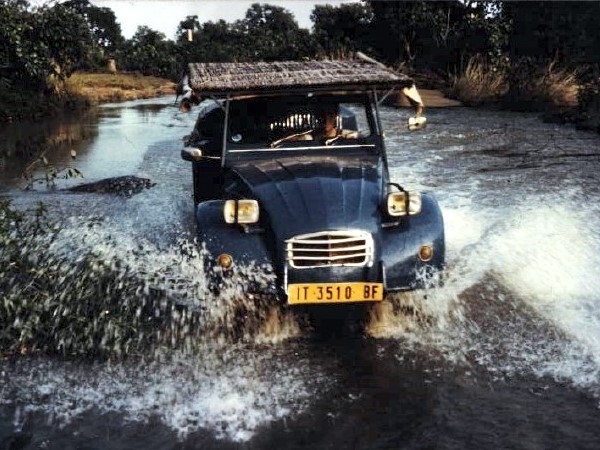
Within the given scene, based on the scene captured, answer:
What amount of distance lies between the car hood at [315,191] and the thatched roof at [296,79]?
26.2 inches

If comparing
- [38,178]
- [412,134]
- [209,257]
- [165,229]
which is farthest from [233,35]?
[209,257]

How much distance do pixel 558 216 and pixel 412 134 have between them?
9.10m

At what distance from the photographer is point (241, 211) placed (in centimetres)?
529

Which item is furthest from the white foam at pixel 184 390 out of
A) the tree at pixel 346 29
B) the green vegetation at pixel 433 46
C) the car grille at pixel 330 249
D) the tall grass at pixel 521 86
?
the tree at pixel 346 29

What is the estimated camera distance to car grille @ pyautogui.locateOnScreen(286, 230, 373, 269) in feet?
16.4

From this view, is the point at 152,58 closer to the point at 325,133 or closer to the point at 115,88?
the point at 115,88

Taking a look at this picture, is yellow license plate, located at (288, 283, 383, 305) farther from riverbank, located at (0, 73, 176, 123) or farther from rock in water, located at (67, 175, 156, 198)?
riverbank, located at (0, 73, 176, 123)

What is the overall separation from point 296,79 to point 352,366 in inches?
110

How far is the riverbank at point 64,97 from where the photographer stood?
21891 mm

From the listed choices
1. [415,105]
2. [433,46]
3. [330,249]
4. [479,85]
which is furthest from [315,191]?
[433,46]

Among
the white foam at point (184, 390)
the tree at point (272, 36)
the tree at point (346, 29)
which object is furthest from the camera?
the tree at point (272, 36)

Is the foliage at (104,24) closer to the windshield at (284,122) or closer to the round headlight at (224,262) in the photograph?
the windshield at (284,122)

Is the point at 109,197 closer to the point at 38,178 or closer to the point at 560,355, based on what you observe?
the point at 38,178

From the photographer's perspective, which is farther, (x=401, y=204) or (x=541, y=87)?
(x=541, y=87)
